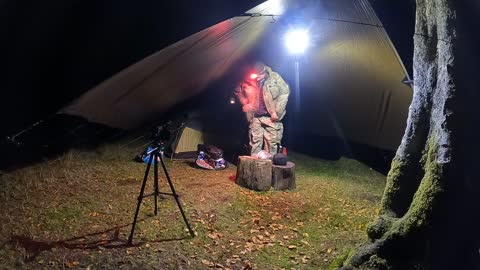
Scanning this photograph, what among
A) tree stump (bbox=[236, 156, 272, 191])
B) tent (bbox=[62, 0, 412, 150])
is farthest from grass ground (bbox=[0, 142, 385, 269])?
tent (bbox=[62, 0, 412, 150])

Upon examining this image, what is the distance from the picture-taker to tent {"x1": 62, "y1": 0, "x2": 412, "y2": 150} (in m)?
5.09

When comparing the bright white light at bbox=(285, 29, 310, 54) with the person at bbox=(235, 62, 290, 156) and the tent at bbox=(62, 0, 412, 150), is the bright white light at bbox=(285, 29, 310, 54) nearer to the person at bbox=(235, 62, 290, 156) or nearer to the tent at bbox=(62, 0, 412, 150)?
the tent at bbox=(62, 0, 412, 150)

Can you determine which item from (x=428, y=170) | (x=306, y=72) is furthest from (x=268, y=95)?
(x=428, y=170)

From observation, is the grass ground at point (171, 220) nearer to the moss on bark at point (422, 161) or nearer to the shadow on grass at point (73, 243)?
the shadow on grass at point (73, 243)

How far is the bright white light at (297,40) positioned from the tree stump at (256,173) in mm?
2560

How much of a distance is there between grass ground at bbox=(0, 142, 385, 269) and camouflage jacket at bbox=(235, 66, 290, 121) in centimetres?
148

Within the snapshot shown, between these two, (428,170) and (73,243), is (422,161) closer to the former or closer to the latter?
(428,170)

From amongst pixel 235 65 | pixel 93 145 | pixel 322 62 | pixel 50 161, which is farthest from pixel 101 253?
pixel 322 62

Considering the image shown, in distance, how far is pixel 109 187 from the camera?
20.1ft

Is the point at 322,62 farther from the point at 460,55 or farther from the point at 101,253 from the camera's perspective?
the point at 101,253

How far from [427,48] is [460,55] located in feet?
1.45

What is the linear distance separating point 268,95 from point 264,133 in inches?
32.0

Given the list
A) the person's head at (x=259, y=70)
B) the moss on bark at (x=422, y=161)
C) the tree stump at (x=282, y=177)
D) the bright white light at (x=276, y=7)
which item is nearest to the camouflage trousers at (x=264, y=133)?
the person's head at (x=259, y=70)

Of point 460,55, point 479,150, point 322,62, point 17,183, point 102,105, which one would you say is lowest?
point 17,183
